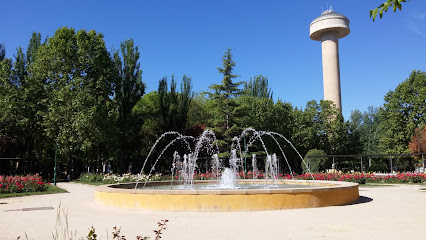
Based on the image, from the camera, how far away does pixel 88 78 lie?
31375 mm

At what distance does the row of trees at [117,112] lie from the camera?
29.0m

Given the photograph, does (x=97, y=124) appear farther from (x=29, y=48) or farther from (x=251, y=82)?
(x=251, y=82)

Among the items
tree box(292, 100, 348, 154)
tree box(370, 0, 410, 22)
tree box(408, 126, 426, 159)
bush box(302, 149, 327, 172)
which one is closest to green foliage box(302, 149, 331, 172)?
bush box(302, 149, 327, 172)

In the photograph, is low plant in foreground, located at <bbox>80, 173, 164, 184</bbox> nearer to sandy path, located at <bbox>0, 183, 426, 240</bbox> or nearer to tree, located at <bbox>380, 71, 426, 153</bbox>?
sandy path, located at <bbox>0, 183, 426, 240</bbox>

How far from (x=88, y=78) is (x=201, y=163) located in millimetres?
16144

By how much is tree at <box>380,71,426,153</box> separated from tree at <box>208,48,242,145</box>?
18225 mm

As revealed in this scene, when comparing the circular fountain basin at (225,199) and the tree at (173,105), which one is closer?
the circular fountain basin at (225,199)

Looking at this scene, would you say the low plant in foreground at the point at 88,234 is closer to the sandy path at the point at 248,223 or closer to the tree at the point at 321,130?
the sandy path at the point at 248,223

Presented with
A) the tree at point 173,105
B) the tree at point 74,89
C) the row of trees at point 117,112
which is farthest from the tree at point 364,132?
the tree at point 74,89

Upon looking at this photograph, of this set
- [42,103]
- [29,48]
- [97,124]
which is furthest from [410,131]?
[29,48]

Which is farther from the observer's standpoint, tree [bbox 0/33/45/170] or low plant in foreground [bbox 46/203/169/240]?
tree [bbox 0/33/45/170]

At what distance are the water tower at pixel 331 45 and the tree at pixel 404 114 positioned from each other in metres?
10.5

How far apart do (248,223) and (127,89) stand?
96.5 ft

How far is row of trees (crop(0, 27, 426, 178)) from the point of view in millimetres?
29047
